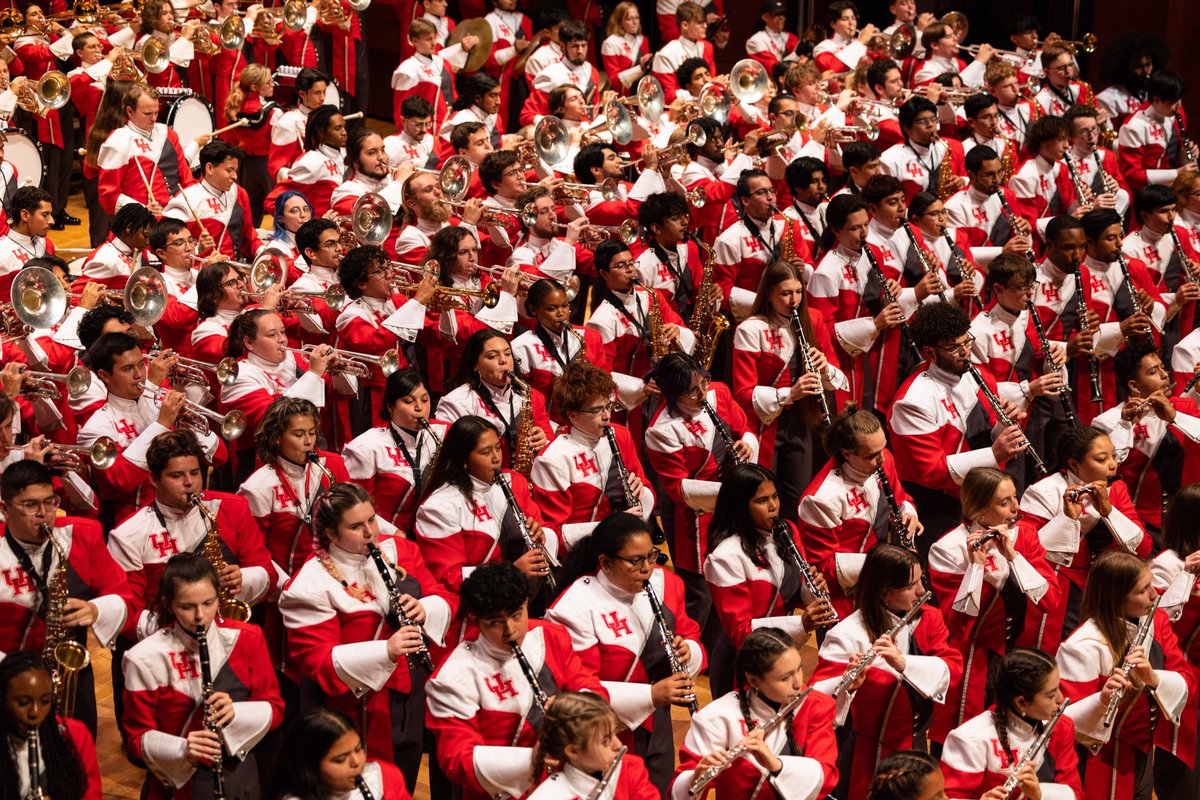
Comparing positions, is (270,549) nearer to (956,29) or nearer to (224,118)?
(224,118)

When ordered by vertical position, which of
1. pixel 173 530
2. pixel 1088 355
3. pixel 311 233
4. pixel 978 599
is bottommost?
pixel 1088 355

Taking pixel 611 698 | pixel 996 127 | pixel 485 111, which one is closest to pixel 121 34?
pixel 485 111

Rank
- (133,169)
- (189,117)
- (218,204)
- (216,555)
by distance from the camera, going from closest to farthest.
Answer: (216,555) < (218,204) < (133,169) < (189,117)

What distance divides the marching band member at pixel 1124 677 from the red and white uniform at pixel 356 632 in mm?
2022

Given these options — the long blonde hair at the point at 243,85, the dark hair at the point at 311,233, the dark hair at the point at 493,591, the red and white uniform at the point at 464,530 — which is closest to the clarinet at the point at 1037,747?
the dark hair at the point at 493,591

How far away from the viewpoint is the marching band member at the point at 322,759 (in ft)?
13.9

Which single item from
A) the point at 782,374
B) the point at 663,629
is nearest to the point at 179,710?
the point at 663,629

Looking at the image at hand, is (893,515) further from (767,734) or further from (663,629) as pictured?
(767,734)

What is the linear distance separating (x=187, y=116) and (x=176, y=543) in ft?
16.3

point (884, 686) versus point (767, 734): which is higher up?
point (767, 734)

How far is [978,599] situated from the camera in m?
5.71

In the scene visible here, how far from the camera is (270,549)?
582 cm

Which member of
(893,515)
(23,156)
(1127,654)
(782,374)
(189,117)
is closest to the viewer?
(1127,654)

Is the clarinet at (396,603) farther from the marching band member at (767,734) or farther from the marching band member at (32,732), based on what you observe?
the marching band member at (32,732)
